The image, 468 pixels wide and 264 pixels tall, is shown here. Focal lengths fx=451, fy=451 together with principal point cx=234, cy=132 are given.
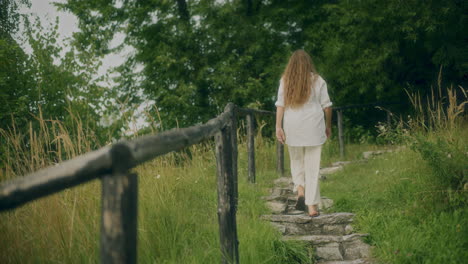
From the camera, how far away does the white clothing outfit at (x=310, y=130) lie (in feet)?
15.8

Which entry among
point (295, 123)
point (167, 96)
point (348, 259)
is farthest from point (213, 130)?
point (167, 96)

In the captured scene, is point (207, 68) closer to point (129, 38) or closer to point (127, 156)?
point (129, 38)

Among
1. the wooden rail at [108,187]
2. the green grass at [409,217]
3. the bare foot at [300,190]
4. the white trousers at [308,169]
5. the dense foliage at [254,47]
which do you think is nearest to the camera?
the wooden rail at [108,187]

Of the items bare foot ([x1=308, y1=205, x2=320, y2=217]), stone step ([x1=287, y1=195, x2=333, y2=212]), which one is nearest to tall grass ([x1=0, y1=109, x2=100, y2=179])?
bare foot ([x1=308, y1=205, x2=320, y2=217])

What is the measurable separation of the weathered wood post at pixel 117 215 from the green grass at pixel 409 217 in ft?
8.15

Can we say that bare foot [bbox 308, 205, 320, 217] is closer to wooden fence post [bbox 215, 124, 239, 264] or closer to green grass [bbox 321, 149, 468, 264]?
green grass [bbox 321, 149, 468, 264]

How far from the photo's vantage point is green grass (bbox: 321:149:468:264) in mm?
3174

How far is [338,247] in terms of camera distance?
12.2ft

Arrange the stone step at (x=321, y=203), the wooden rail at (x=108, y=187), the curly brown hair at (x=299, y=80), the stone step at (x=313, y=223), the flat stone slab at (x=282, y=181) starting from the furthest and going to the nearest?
the flat stone slab at (x=282, y=181), the stone step at (x=321, y=203), the curly brown hair at (x=299, y=80), the stone step at (x=313, y=223), the wooden rail at (x=108, y=187)

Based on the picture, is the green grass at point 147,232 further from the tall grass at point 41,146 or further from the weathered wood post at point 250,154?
the weathered wood post at point 250,154

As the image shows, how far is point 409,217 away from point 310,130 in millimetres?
1366

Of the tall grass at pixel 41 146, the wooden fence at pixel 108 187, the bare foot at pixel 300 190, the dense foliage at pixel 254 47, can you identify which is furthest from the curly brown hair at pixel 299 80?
the dense foliage at pixel 254 47

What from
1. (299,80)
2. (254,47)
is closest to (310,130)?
(299,80)

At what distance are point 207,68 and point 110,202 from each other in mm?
13804
